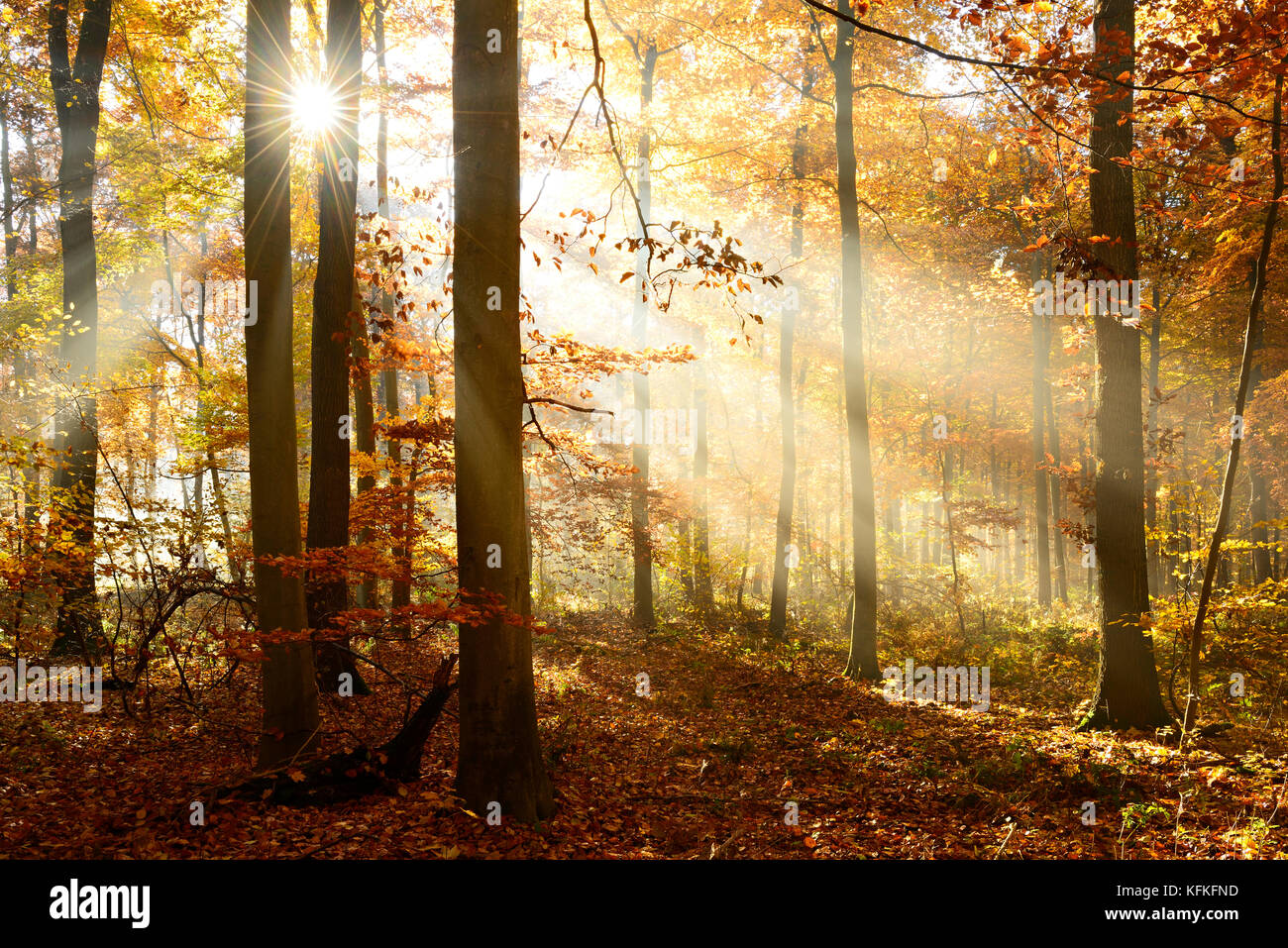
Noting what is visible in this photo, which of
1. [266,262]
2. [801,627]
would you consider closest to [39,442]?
[266,262]

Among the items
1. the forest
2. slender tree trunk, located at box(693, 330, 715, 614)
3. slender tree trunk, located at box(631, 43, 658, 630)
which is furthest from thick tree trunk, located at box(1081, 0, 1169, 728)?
slender tree trunk, located at box(693, 330, 715, 614)

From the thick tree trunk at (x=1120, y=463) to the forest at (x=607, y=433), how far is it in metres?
0.04

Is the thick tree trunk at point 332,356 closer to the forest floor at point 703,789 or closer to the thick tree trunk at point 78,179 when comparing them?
the forest floor at point 703,789

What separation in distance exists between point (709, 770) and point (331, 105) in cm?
899

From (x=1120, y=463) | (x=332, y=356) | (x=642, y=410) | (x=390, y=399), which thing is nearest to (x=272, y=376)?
(x=332, y=356)

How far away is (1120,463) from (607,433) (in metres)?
16.3

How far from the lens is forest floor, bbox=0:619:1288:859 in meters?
4.50

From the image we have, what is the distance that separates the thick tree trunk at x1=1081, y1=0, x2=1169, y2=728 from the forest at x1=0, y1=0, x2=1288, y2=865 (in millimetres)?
44

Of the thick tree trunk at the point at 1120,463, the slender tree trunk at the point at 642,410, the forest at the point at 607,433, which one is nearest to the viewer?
the forest at the point at 607,433

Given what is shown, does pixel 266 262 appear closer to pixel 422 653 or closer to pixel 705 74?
pixel 422 653

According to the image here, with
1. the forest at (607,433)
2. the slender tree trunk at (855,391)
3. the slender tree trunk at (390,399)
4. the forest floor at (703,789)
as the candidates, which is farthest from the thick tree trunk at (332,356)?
the slender tree trunk at (855,391)

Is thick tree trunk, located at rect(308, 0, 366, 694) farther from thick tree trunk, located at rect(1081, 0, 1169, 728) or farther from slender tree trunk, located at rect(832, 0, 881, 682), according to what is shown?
thick tree trunk, located at rect(1081, 0, 1169, 728)

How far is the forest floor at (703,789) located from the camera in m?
4.50
